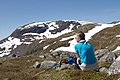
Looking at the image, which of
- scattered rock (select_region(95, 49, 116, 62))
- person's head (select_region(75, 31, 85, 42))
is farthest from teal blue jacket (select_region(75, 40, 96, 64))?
scattered rock (select_region(95, 49, 116, 62))

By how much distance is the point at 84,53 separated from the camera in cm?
1692

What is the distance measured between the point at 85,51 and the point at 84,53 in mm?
141

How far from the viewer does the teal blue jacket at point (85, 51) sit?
16844 millimetres

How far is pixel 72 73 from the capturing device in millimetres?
18516

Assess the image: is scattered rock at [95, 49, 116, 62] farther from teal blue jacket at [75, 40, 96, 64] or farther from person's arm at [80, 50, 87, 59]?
person's arm at [80, 50, 87, 59]

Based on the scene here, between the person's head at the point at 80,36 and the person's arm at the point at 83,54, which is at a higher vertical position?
the person's head at the point at 80,36

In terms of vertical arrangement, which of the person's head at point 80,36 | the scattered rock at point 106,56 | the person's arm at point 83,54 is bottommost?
the scattered rock at point 106,56

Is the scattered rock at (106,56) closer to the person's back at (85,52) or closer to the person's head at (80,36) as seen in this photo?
the person's back at (85,52)

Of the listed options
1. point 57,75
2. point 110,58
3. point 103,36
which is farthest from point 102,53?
point 103,36

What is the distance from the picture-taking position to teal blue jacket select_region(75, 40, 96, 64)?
663 inches

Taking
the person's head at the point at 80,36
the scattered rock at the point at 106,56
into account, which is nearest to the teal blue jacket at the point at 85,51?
the person's head at the point at 80,36

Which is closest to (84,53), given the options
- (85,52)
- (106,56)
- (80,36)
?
(85,52)

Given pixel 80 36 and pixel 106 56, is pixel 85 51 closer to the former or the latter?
pixel 80 36

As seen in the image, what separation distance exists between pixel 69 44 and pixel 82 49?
123410 millimetres
